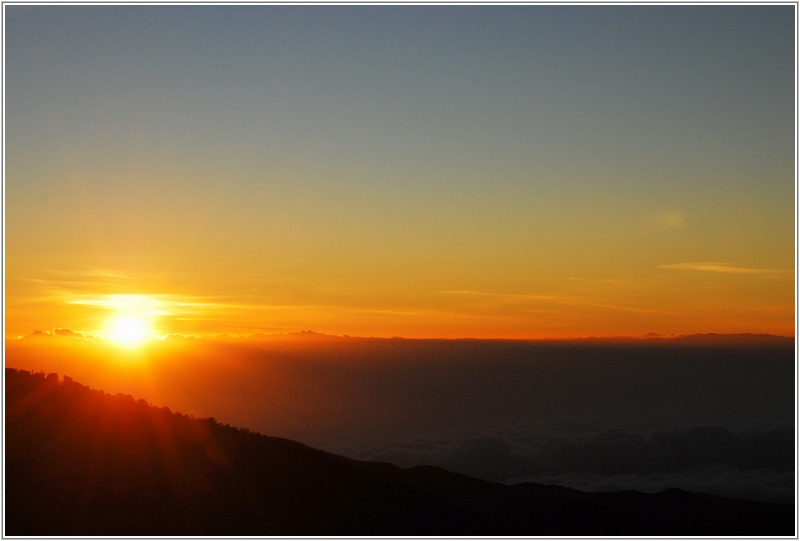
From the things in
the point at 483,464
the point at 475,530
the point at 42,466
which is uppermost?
the point at 42,466

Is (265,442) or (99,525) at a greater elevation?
(265,442)

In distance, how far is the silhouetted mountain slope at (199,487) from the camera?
21469mm

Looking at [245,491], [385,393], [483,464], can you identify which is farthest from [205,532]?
[385,393]

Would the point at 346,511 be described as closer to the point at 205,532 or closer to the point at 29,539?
the point at 205,532

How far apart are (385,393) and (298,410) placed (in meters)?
37.0

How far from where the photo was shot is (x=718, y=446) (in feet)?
413

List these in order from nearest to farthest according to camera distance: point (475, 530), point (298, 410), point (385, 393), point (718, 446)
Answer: point (475, 530), point (718, 446), point (298, 410), point (385, 393)

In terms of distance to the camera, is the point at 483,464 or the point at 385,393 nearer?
the point at 483,464

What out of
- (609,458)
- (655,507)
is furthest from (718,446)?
(655,507)

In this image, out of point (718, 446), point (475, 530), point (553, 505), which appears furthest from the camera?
point (718, 446)

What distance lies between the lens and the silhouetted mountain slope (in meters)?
21.5

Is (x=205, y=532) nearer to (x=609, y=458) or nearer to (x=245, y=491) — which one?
(x=245, y=491)

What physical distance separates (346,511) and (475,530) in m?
4.40

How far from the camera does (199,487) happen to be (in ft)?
75.6
